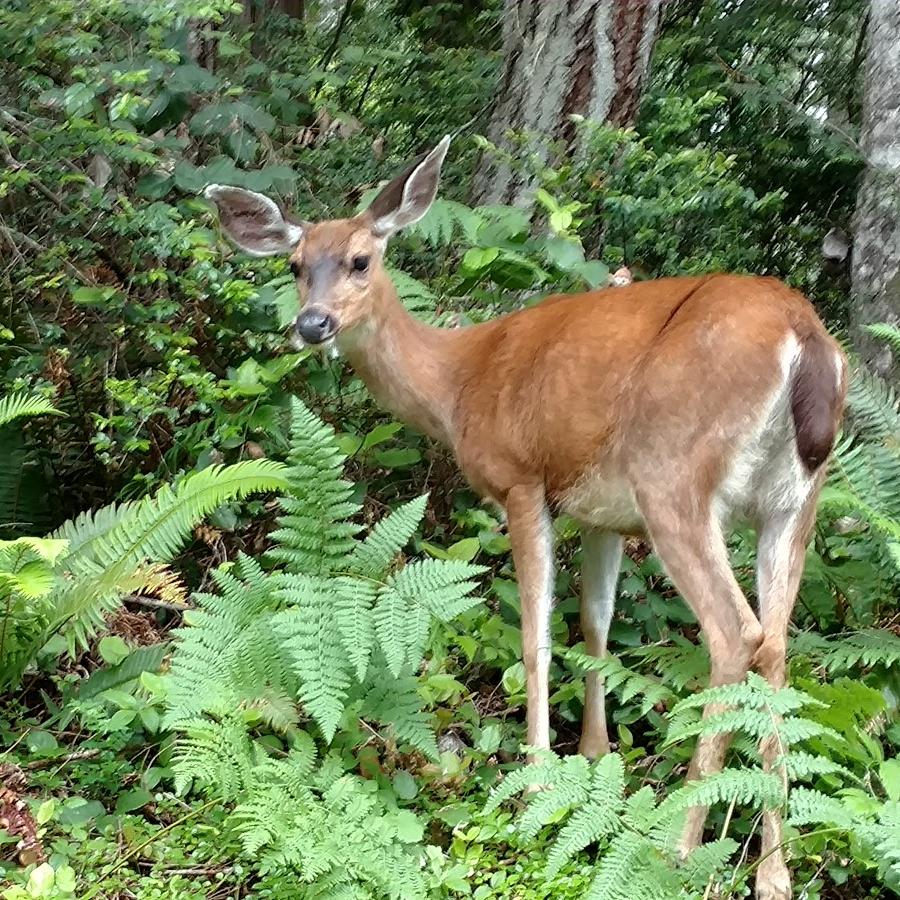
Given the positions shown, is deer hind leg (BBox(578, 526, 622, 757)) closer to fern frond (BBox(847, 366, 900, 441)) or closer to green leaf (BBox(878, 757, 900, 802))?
fern frond (BBox(847, 366, 900, 441))

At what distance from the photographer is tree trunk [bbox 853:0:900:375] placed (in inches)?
227

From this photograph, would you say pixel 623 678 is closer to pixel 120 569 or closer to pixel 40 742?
pixel 120 569

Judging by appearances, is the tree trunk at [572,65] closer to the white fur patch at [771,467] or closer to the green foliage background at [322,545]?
the green foliage background at [322,545]

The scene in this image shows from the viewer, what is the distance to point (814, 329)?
3.95m

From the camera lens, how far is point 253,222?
5055mm

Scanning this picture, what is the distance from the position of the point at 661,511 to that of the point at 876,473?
1246 mm

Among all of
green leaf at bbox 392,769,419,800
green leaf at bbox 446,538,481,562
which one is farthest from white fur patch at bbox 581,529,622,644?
green leaf at bbox 392,769,419,800

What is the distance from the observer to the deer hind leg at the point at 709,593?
12.3 ft

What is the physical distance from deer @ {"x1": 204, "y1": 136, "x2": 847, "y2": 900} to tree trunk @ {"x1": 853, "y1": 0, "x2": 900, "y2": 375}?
178cm

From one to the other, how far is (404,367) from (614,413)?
1.21 m

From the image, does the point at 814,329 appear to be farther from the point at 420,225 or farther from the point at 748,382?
the point at 420,225

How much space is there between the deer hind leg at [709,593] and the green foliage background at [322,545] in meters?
0.17

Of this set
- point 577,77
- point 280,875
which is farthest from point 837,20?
point 280,875

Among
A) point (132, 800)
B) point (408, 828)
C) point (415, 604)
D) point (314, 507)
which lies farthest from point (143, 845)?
point (314, 507)
